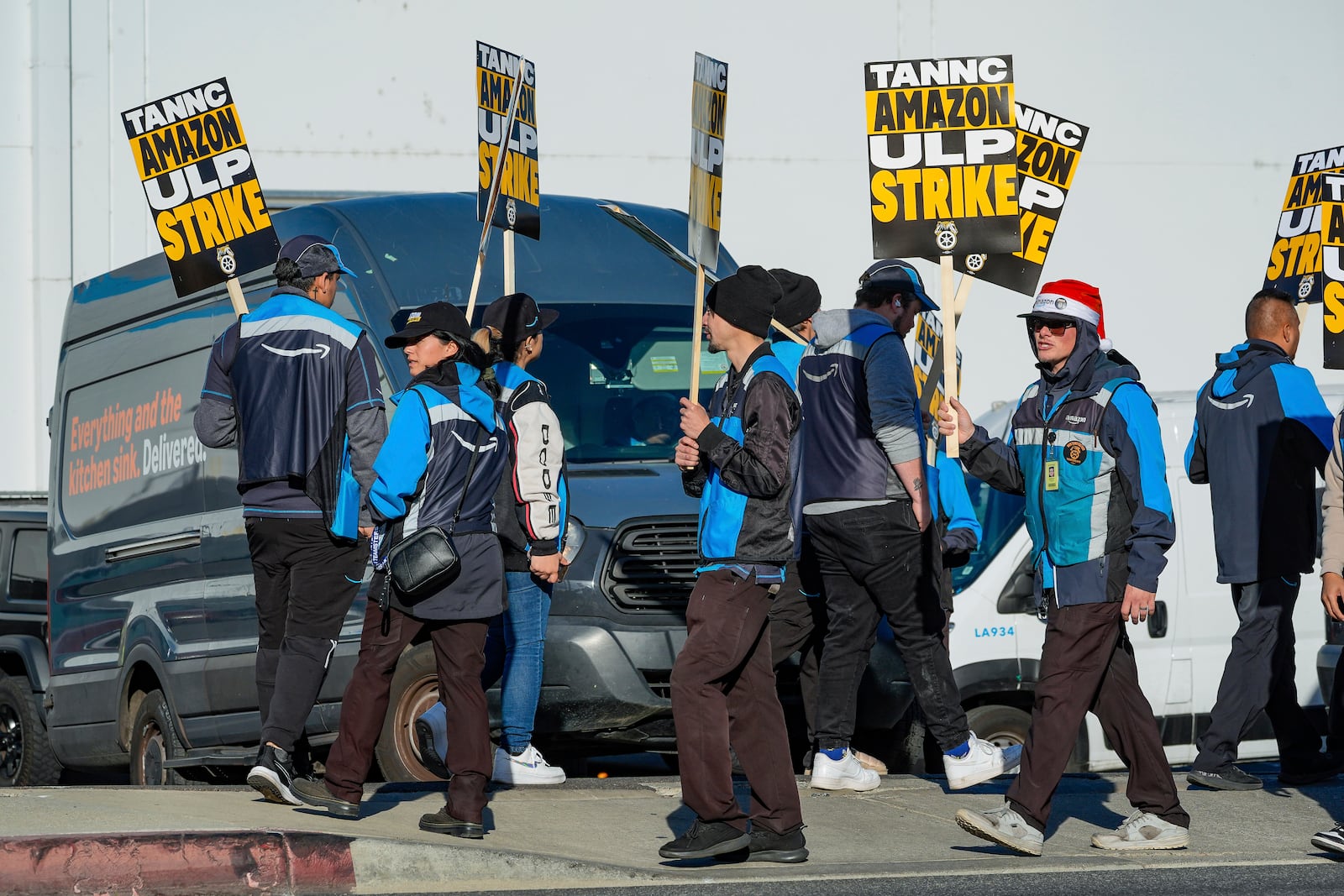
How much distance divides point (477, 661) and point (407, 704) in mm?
1558

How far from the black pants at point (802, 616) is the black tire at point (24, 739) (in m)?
5.36

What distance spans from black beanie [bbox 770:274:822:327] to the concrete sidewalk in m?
1.84

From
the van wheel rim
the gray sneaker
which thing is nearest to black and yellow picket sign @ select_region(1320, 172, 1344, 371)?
the gray sneaker

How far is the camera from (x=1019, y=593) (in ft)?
29.0

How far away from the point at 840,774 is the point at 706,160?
8.07 feet

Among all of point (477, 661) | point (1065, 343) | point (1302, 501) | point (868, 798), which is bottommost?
point (868, 798)

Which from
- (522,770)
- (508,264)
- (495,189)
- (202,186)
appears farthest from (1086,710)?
(202,186)

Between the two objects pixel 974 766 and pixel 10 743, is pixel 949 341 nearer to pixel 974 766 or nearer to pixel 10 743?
pixel 974 766

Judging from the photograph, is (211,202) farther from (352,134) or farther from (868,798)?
(352,134)

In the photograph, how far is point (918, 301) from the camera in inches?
305

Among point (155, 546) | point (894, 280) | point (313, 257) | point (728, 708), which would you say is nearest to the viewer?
point (728, 708)

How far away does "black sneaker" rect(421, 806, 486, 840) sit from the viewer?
6.29m

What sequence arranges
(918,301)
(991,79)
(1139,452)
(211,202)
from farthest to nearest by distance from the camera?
(211,202), (918,301), (991,79), (1139,452)

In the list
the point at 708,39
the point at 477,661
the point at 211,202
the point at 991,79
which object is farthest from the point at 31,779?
the point at 708,39
